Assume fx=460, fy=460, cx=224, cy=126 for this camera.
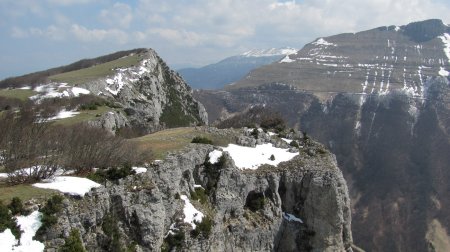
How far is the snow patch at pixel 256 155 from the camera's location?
179 ft

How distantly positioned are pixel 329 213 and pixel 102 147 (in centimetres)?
2635

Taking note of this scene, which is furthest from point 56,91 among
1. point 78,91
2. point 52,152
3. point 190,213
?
point 190,213

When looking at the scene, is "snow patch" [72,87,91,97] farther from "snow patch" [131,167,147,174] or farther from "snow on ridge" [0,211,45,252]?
"snow on ridge" [0,211,45,252]

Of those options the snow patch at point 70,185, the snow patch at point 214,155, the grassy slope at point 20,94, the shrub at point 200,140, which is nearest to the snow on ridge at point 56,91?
the grassy slope at point 20,94

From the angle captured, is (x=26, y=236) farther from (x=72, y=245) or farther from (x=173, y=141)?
(x=173, y=141)

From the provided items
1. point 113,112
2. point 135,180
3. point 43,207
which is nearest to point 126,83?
point 113,112

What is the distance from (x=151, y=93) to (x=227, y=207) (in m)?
79.4

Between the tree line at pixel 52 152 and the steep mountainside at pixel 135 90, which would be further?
the steep mountainside at pixel 135 90

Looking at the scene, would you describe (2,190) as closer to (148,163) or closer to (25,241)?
(25,241)

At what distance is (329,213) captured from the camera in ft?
169

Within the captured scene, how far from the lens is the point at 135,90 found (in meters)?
118

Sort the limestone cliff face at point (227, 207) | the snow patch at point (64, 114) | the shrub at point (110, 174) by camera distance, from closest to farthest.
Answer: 1. the limestone cliff face at point (227, 207)
2. the shrub at point (110, 174)
3. the snow patch at point (64, 114)

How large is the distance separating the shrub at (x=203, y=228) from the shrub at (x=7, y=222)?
55.5 ft

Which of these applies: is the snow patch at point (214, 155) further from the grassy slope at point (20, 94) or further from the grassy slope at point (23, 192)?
the grassy slope at point (20, 94)
